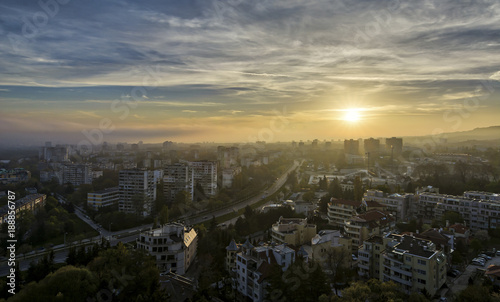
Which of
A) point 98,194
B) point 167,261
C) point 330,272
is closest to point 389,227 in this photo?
point 330,272

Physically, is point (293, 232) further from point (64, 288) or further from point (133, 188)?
point (133, 188)

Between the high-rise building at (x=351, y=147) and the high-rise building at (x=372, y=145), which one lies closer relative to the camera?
the high-rise building at (x=372, y=145)

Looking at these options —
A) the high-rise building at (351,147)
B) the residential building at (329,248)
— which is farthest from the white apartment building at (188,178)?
the high-rise building at (351,147)

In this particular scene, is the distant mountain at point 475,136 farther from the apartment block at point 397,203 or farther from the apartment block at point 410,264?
the apartment block at point 410,264

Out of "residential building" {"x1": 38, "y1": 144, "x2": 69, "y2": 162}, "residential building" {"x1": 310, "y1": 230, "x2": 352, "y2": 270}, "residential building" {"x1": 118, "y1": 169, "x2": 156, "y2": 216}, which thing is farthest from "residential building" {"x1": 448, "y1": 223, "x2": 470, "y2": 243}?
"residential building" {"x1": 38, "y1": 144, "x2": 69, "y2": 162}

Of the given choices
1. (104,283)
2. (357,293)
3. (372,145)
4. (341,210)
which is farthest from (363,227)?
(372,145)

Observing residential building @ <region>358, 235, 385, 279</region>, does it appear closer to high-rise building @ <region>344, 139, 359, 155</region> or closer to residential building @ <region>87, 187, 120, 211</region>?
residential building @ <region>87, 187, 120, 211</region>
